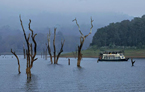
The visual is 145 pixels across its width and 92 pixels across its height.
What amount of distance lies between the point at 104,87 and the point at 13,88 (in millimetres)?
15283

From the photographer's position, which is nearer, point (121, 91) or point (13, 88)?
point (121, 91)

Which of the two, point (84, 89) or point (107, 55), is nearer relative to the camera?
point (84, 89)

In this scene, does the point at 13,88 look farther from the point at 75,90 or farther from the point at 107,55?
the point at 107,55

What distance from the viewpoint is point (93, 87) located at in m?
51.8

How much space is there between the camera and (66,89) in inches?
1954

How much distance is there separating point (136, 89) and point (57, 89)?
12.7m

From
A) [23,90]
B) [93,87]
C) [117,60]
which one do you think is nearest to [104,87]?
[93,87]

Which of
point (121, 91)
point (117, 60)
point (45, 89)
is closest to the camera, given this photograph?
point (121, 91)

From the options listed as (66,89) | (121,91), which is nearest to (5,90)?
(66,89)

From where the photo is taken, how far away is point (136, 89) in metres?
49.0

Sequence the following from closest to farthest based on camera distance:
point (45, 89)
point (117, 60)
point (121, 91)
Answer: point (121, 91) → point (45, 89) → point (117, 60)

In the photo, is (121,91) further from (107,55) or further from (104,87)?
(107,55)

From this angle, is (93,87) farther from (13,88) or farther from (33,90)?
(13,88)

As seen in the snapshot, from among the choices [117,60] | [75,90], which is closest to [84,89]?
[75,90]
